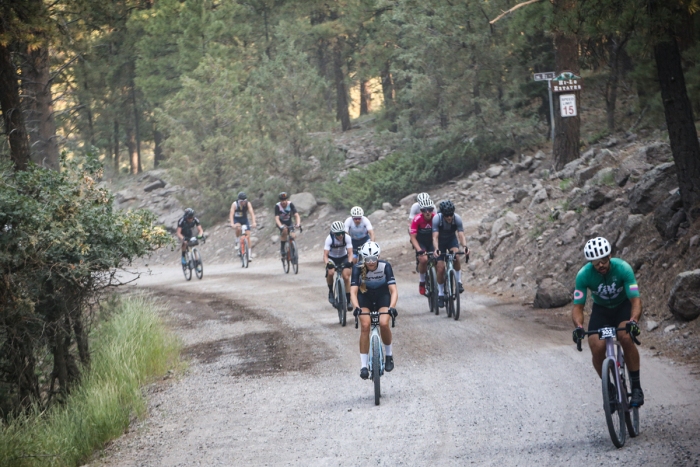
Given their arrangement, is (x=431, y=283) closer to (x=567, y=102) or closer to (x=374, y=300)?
(x=374, y=300)

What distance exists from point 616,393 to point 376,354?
3.19m

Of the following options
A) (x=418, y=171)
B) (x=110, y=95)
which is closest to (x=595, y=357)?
(x=418, y=171)

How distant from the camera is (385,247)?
85.7ft

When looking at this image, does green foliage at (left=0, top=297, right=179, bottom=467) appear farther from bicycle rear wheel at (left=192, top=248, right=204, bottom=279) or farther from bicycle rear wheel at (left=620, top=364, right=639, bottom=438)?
bicycle rear wheel at (left=192, top=248, right=204, bottom=279)

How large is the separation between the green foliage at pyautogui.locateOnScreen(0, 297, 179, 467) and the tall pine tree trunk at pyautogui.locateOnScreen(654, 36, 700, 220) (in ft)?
30.0

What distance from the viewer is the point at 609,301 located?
320 inches

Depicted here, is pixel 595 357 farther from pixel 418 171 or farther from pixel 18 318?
pixel 418 171

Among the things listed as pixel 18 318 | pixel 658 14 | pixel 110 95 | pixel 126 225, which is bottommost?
pixel 18 318

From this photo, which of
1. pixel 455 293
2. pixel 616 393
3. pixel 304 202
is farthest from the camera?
pixel 304 202

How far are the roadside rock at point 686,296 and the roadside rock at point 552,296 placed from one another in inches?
120

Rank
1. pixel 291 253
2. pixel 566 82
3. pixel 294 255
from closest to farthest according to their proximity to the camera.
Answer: pixel 566 82 < pixel 294 255 < pixel 291 253

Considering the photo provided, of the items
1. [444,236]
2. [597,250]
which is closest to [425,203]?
[444,236]

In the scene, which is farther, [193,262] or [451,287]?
[193,262]

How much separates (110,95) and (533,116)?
95.9ft
